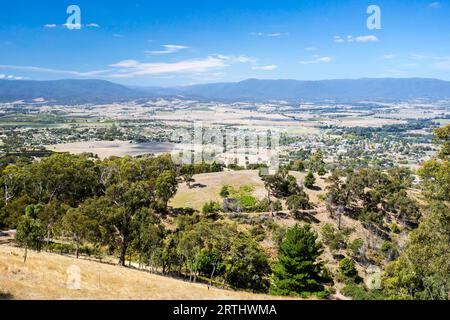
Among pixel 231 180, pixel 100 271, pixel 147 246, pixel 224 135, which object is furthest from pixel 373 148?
pixel 100 271

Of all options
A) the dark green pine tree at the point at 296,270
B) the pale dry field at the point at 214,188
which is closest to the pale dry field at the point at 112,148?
the pale dry field at the point at 214,188

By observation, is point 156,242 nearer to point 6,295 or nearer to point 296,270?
point 296,270

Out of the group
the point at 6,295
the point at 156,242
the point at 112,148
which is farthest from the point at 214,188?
the point at 112,148

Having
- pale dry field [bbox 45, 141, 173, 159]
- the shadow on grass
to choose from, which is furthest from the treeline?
pale dry field [bbox 45, 141, 173, 159]

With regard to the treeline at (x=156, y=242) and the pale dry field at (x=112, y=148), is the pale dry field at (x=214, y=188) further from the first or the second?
the pale dry field at (x=112, y=148)

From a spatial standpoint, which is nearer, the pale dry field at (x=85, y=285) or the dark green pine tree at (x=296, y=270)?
the pale dry field at (x=85, y=285)
